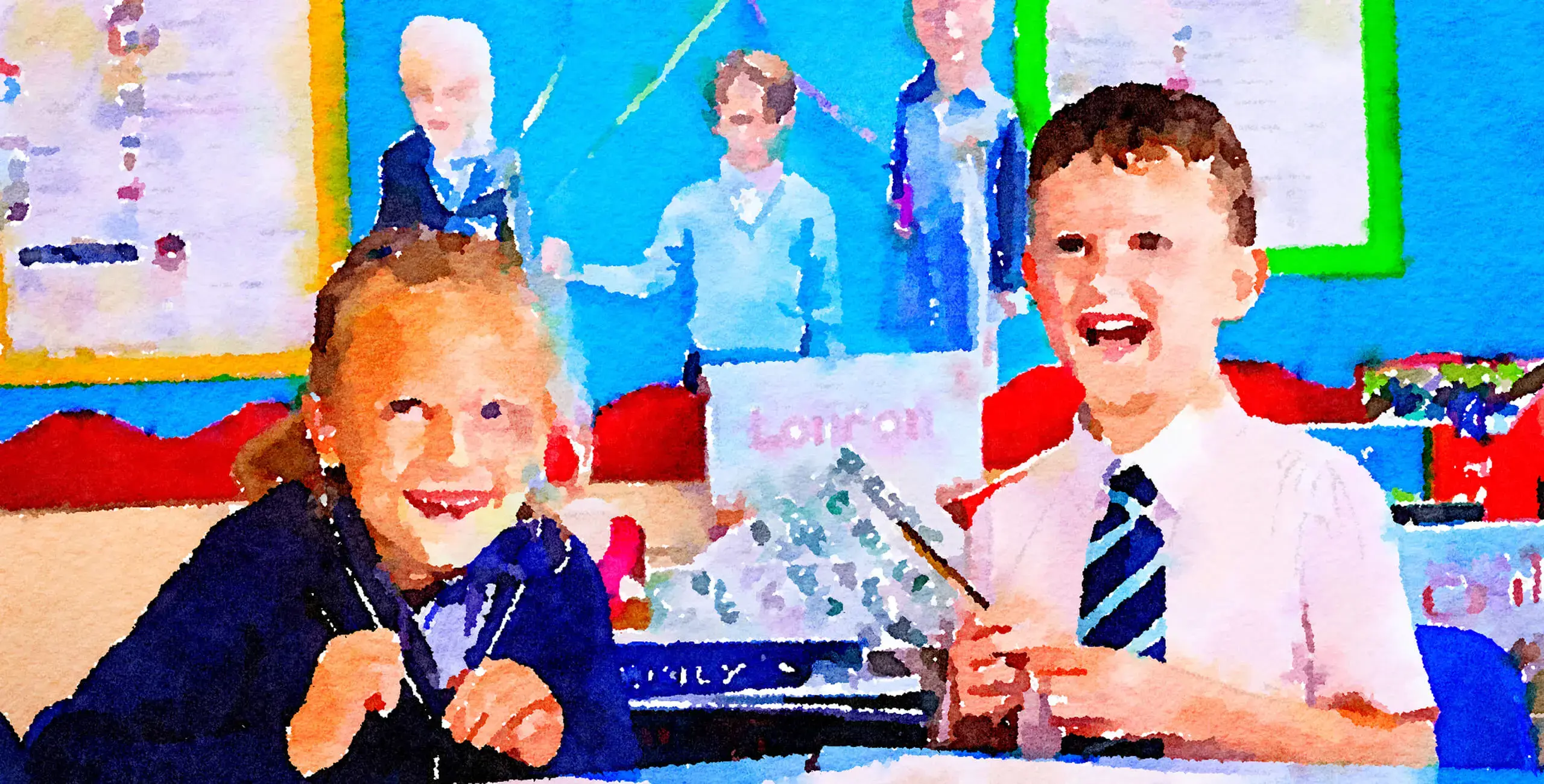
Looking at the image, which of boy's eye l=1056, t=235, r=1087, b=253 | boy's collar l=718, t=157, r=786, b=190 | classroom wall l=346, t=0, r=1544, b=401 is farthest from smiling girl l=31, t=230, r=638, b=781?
boy's eye l=1056, t=235, r=1087, b=253

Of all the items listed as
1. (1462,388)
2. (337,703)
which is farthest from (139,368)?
(1462,388)

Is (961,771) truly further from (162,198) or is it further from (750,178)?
(162,198)

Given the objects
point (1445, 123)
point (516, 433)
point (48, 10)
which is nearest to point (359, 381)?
point (516, 433)

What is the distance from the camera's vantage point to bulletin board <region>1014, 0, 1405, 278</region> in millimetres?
1083

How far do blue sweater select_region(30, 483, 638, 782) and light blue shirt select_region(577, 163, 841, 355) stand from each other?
302 mm

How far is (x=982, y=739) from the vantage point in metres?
0.82

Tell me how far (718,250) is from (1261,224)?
0.49 m

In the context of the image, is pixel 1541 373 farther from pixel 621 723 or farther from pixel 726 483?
pixel 621 723

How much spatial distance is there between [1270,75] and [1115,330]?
0.31 m

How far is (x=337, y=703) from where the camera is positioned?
2.93 feet

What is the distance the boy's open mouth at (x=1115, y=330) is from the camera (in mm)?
993

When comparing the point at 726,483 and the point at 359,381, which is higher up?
the point at 359,381

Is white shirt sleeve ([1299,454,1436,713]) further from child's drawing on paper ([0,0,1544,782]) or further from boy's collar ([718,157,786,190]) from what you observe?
boy's collar ([718,157,786,190])

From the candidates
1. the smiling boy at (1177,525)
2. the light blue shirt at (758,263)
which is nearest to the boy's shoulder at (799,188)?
the light blue shirt at (758,263)
